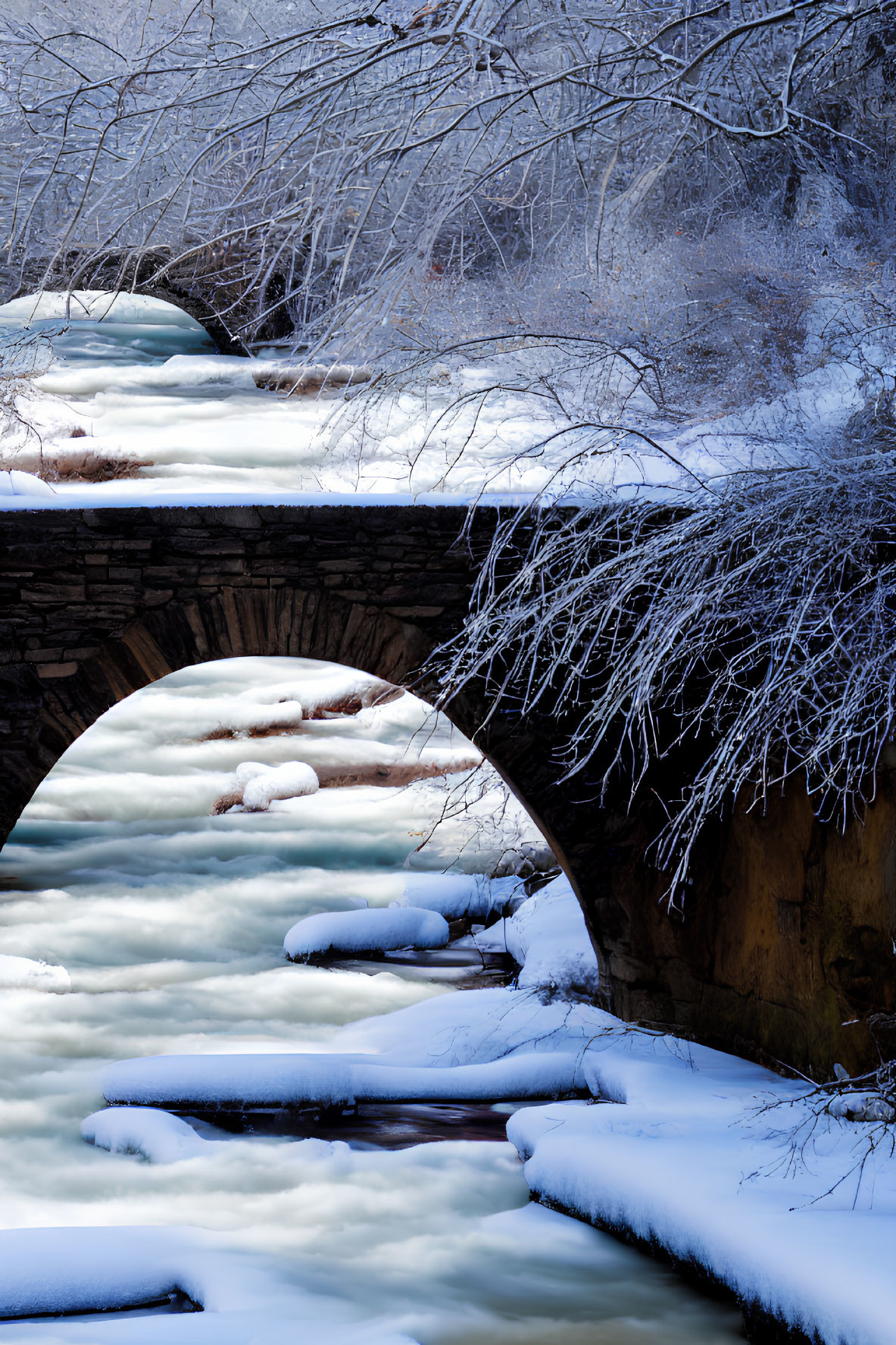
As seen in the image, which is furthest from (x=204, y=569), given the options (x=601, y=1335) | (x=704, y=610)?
(x=601, y=1335)

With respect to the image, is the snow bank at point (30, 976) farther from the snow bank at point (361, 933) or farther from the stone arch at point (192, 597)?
the stone arch at point (192, 597)

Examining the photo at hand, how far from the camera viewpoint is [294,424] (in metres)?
14.5

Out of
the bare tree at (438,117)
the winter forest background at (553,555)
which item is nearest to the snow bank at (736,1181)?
the winter forest background at (553,555)

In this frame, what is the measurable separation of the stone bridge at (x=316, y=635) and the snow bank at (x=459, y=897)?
3408mm

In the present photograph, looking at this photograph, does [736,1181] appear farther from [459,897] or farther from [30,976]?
[459,897]

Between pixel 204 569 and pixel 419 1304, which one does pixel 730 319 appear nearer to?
pixel 204 569

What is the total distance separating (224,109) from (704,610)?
2262 millimetres

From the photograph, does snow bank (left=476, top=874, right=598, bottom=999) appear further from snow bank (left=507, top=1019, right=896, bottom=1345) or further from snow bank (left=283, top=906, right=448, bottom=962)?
snow bank (left=507, top=1019, right=896, bottom=1345)

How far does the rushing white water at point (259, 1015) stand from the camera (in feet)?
11.5

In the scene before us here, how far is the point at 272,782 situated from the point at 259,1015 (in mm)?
4865

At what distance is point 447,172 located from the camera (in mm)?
4238

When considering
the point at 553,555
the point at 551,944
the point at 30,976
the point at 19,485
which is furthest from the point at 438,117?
the point at 30,976

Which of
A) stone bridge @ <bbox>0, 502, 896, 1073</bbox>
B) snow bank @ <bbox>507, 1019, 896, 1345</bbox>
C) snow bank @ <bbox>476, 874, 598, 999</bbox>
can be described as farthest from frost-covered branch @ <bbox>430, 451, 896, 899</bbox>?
snow bank @ <bbox>476, 874, 598, 999</bbox>

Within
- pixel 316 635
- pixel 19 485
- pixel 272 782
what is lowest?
pixel 272 782
